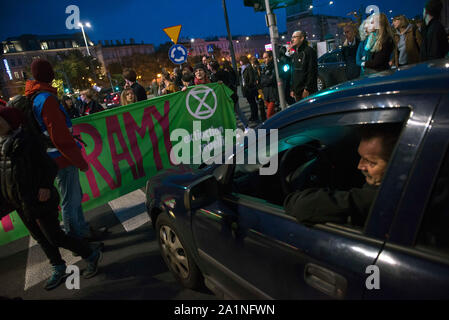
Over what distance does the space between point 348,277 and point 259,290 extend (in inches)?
24.1

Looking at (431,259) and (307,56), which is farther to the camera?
(307,56)

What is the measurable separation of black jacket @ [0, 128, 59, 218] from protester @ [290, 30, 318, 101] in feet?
15.4

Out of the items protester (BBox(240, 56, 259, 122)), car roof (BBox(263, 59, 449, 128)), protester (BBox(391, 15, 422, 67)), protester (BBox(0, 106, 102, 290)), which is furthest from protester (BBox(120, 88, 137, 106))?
protester (BBox(391, 15, 422, 67))

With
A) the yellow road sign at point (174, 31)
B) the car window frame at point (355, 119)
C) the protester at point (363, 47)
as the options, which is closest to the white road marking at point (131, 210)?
the car window frame at point (355, 119)

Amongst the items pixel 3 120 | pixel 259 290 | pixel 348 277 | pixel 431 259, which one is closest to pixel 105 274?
pixel 3 120

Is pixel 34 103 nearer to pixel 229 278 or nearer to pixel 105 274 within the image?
pixel 105 274

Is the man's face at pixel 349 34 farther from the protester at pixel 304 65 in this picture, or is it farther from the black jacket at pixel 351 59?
the protester at pixel 304 65

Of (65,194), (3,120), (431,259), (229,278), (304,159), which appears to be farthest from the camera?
(65,194)

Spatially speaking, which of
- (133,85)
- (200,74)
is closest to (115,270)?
(133,85)

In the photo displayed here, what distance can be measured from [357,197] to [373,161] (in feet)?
0.75

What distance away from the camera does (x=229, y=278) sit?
5.90ft

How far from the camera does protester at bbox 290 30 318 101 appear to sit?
5.51 meters

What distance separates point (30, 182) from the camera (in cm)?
250

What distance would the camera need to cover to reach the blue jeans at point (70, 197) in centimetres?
314
